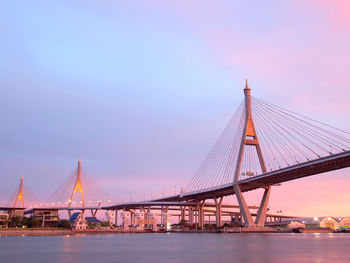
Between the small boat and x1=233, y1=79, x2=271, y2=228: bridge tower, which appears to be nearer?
x1=233, y1=79, x2=271, y2=228: bridge tower

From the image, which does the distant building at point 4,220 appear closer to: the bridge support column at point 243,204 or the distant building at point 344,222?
the bridge support column at point 243,204

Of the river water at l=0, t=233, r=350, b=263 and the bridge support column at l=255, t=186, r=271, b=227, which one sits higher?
the bridge support column at l=255, t=186, r=271, b=227

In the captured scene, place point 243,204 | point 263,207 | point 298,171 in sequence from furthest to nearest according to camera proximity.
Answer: point 263,207, point 243,204, point 298,171

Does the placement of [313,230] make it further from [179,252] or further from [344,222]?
[179,252]

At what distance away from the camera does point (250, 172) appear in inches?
2712

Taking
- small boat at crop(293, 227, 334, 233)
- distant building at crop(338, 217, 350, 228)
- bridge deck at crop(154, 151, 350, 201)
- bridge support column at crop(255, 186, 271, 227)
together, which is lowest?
small boat at crop(293, 227, 334, 233)

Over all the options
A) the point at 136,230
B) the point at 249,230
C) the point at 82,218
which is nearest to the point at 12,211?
the point at 82,218

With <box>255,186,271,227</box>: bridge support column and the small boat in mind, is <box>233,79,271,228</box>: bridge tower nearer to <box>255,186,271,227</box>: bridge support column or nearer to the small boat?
<box>255,186,271,227</box>: bridge support column

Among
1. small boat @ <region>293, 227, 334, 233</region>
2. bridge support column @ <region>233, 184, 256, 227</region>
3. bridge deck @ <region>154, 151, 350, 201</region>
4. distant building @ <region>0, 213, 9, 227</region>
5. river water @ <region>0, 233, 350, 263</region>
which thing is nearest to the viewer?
river water @ <region>0, 233, 350, 263</region>

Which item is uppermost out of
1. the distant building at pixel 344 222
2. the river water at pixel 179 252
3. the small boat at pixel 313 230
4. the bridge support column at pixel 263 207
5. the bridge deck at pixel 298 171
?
the bridge deck at pixel 298 171

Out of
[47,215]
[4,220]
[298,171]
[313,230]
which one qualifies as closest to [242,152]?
[298,171]

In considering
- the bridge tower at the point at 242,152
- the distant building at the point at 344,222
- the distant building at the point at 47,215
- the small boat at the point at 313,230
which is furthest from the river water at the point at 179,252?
the distant building at the point at 344,222

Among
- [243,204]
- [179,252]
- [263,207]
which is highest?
[243,204]

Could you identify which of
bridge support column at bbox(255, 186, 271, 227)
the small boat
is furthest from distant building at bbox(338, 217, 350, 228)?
bridge support column at bbox(255, 186, 271, 227)
